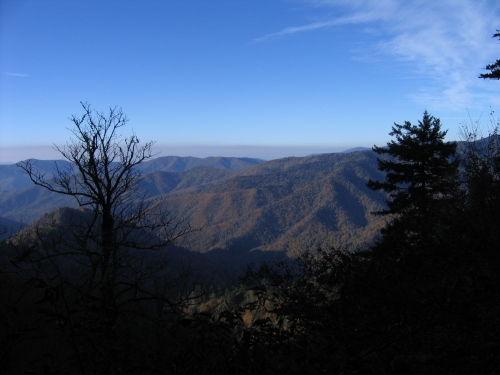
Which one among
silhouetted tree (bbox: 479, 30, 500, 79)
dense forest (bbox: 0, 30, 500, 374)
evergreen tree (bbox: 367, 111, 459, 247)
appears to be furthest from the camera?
evergreen tree (bbox: 367, 111, 459, 247)

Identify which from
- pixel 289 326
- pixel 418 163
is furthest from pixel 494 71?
pixel 289 326

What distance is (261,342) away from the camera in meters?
2.49

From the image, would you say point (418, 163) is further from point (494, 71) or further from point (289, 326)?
point (289, 326)

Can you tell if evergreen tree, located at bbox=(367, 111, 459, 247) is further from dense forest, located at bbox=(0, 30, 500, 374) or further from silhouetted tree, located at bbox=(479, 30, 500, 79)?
dense forest, located at bbox=(0, 30, 500, 374)

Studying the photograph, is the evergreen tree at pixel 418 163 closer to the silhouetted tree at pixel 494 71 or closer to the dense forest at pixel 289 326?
the silhouetted tree at pixel 494 71

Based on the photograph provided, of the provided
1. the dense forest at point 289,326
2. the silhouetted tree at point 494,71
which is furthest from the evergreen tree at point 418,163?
the dense forest at point 289,326

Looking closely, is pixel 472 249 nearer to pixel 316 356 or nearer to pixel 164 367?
pixel 316 356

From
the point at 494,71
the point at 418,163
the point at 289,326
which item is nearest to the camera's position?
the point at 289,326

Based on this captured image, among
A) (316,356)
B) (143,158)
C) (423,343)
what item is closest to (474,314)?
(423,343)

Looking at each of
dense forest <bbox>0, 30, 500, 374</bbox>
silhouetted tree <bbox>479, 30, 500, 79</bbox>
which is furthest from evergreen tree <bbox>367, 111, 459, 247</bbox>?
dense forest <bbox>0, 30, 500, 374</bbox>

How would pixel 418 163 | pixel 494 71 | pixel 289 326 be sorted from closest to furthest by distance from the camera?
pixel 289 326, pixel 494 71, pixel 418 163

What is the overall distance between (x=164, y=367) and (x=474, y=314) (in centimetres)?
344

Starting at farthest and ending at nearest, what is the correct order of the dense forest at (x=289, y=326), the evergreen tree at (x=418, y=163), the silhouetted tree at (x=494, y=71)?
the evergreen tree at (x=418, y=163) → the silhouetted tree at (x=494, y=71) → the dense forest at (x=289, y=326)

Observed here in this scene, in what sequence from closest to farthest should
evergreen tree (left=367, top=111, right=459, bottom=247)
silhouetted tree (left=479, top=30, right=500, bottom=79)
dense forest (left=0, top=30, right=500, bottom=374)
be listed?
dense forest (left=0, top=30, right=500, bottom=374)
silhouetted tree (left=479, top=30, right=500, bottom=79)
evergreen tree (left=367, top=111, right=459, bottom=247)
